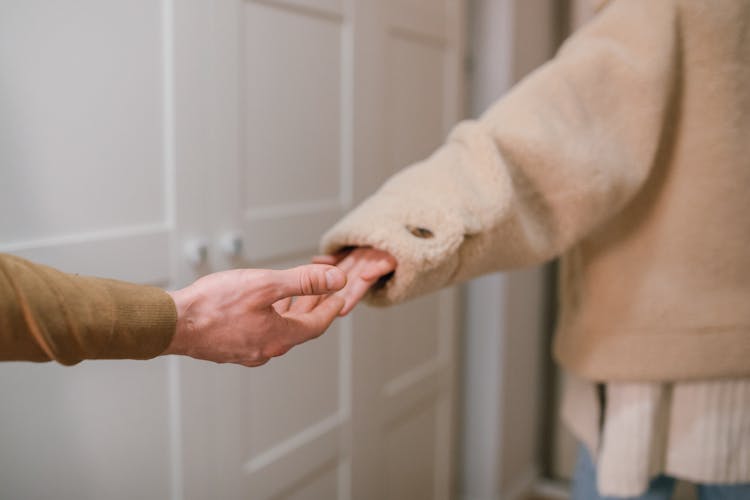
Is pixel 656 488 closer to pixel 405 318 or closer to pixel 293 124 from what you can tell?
pixel 405 318

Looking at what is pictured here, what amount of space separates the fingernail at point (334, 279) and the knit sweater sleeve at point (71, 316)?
0.56ft

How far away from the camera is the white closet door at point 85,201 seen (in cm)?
94

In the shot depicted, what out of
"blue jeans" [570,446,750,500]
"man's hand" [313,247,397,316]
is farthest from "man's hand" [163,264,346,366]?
"blue jeans" [570,446,750,500]

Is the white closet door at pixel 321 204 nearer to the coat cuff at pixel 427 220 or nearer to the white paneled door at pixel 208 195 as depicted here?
the white paneled door at pixel 208 195

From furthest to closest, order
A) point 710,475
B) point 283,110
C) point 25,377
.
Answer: point 283,110
point 710,475
point 25,377

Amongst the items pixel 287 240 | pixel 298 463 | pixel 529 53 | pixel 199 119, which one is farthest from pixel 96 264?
pixel 529 53

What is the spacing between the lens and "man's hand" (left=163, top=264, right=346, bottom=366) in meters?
0.70

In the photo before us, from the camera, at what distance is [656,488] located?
3.89 ft

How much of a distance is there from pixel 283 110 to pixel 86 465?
66cm

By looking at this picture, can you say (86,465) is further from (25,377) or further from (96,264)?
(96,264)

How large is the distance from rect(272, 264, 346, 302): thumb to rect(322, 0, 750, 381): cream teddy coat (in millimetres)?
150

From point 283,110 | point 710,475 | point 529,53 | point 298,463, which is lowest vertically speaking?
point 298,463

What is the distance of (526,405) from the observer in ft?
7.69

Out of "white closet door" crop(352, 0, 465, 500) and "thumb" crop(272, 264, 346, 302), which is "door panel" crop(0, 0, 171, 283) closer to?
"thumb" crop(272, 264, 346, 302)
